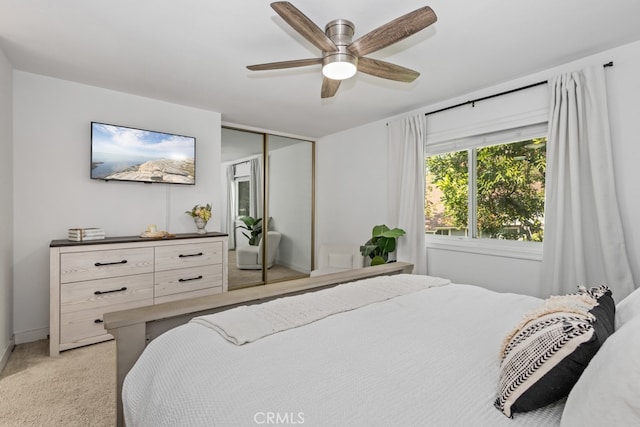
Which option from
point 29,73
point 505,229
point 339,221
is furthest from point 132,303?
point 505,229

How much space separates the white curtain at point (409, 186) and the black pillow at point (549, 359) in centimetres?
262

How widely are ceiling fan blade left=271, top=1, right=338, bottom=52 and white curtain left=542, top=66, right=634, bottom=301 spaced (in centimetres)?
201

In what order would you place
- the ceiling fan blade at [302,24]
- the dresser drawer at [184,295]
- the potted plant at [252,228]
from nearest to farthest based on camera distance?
1. the ceiling fan blade at [302,24]
2. the dresser drawer at [184,295]
3. the potted plant at [252,228]

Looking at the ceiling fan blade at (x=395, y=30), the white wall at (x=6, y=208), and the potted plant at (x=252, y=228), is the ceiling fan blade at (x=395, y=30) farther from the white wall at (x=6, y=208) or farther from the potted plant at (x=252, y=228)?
the potted plant at (x=252, y=228)

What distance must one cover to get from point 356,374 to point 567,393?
55 centimetres

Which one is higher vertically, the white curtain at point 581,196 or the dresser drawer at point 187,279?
the white curtain at point 581,196

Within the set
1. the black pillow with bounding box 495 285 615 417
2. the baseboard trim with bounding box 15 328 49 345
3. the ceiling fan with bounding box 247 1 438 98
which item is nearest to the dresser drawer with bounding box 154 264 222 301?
the baseboard trim with bounding box 15 328 49 345

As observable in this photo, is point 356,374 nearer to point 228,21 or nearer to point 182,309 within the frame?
point 182,309

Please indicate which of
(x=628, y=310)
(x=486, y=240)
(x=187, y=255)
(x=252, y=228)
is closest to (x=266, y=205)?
(x=252, y=228)

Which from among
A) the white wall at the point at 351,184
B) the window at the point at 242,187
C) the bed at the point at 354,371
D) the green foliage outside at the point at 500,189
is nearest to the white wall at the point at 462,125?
the white wall at the point at 351,184

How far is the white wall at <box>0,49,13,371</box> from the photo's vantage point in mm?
2373

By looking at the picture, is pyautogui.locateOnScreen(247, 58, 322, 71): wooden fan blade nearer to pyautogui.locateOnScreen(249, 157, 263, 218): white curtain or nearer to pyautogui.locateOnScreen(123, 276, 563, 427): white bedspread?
pyautogui.locateOnScreen(123, 276, 563, 427): white bedspread

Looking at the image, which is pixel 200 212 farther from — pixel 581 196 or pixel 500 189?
pixel 581 196

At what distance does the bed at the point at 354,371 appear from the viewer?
70 centimetres
